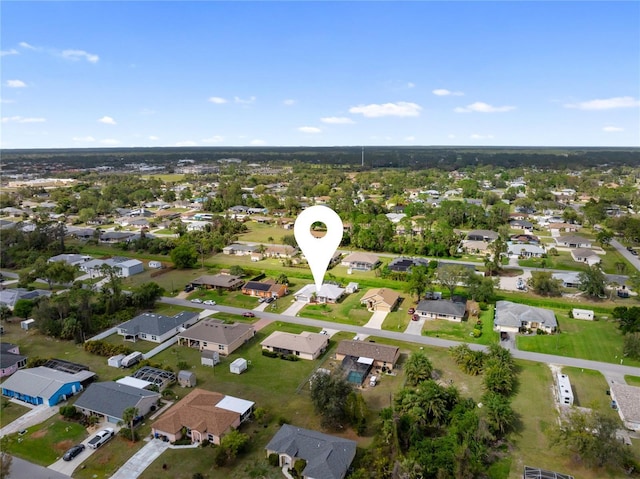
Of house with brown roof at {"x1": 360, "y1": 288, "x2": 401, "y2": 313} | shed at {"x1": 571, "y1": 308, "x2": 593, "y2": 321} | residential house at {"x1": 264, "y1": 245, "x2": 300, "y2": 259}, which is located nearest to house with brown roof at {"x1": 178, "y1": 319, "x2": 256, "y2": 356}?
house with brown roof at {"x1": 360, "y1": 288, "x2": 401, "y2": 313}

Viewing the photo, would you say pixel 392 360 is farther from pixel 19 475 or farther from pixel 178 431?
pixel 19 475

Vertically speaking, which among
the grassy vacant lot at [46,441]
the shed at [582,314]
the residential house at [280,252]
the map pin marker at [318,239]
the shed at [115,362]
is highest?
the map pin marker at [318,239]

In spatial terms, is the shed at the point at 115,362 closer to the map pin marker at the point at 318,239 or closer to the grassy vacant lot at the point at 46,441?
the grassy vacant lot at the point at 46,441

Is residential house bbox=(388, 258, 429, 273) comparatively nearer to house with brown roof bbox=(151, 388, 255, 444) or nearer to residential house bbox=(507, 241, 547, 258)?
residential house bbox=(507, 241, 547, 258)

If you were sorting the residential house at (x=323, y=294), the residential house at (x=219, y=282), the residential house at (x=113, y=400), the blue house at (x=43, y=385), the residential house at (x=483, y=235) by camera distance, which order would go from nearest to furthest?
the residential house at (x=113, y=400), the blue house at (x=43, y=385), the residential house at (x=323, y=294), the residential house at (x=219, y=282), the residential house at (x=483, y=235)

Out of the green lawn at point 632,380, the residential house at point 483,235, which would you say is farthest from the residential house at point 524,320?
the residential house at point 483,235

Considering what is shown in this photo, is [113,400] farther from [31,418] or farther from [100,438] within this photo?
[31,418]
